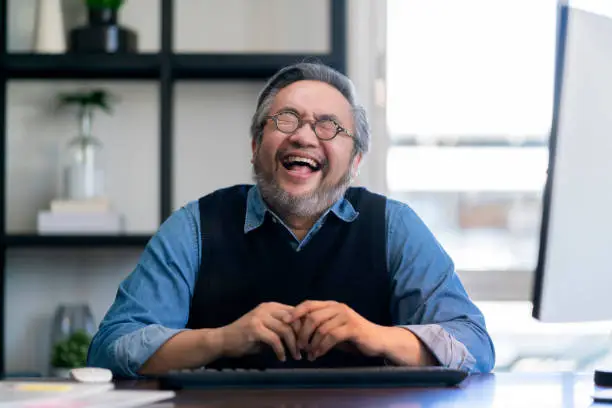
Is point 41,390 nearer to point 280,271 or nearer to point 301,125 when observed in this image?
point 280,271

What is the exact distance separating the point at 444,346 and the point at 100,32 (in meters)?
1.86

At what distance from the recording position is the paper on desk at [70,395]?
111 cm

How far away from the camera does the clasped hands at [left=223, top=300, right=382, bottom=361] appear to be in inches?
61.2

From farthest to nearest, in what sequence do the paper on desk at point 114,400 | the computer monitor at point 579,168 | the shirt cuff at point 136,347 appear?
the shirt cuff at point 136,347, the computer monitor at point 579,168, the paper on desk at point 114,400

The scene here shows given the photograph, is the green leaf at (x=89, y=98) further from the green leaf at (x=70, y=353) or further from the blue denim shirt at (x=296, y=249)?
the blue denim shirt at (x=296, y=249)

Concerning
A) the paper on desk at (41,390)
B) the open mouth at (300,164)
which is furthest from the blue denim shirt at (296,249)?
the paper on desk at (41,390)

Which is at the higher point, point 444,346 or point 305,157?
point 305,157

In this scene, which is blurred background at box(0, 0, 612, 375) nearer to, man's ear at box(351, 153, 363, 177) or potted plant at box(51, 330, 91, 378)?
potted plant at box(51, 330, 91, 378)

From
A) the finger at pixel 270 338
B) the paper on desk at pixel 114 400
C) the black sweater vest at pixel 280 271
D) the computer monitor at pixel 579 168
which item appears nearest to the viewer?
the paper on desk at pixel 114 400

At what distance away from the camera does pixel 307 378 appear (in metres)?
1.32

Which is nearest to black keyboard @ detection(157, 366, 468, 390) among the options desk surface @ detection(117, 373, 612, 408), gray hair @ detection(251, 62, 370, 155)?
desk surface @ detection(117, 373, 612, 408)

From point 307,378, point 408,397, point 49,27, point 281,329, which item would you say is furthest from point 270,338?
point 49,27

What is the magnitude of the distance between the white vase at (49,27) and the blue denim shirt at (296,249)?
130cm

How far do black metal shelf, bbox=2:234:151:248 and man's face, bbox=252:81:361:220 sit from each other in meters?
1.01
